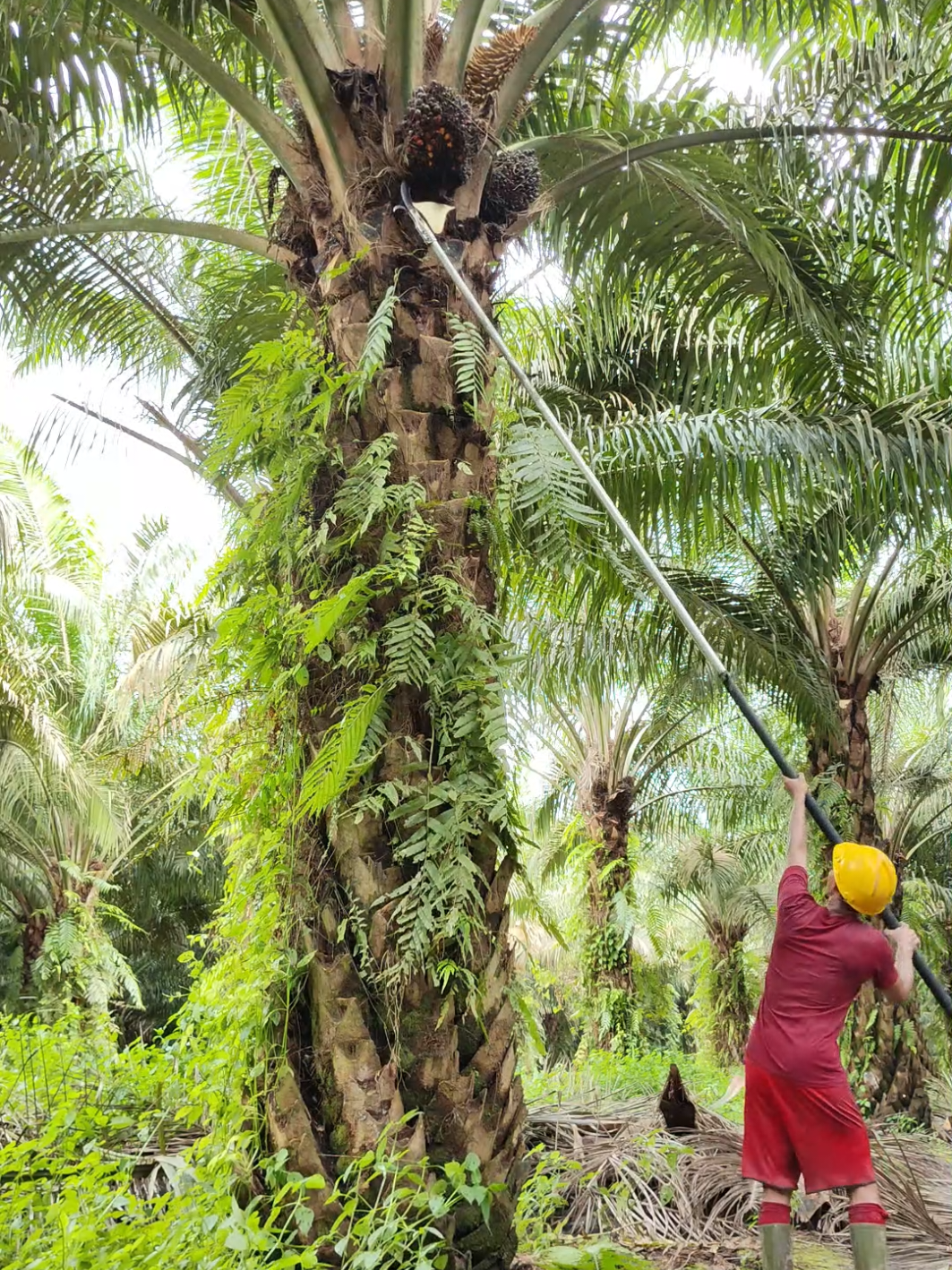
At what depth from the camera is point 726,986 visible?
2334 centimetres

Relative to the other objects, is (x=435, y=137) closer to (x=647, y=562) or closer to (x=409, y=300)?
(x=409, y=300)

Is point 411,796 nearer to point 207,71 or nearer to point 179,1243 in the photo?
point 179,1243

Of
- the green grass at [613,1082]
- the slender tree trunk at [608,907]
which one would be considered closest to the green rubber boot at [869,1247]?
the green grass at [613,1082]

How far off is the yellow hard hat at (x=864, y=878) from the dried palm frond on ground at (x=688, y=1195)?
5.56 ft

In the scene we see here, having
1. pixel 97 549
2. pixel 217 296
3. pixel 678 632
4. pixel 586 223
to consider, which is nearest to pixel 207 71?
pixel 586 223

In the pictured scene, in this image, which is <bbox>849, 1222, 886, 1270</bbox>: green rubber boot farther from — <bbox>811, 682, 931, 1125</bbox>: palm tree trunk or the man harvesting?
<bbox>811, 682, 931, 1125</bbox>: palm tree trunk

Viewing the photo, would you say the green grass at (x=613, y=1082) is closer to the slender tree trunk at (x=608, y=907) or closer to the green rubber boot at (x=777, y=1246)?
the slender tree trunk at (x=608, y=907)

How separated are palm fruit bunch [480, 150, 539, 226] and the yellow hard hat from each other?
2.64 meters

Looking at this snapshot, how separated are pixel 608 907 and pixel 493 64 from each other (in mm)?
10713

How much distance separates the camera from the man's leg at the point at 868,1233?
3.57m

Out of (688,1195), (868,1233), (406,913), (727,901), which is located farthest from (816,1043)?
(727,901)

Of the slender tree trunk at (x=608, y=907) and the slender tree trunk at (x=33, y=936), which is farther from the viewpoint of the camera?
the slender tree trunk at (x=33, y=936)

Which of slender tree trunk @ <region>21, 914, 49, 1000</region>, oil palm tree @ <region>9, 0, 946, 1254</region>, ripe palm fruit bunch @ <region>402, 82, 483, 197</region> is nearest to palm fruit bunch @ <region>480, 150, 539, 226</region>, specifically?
oil palm tree @ <region>9, 0, 946, 1254</region>

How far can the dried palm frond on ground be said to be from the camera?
16.2 ft
